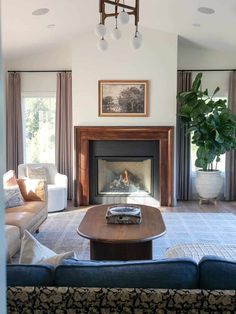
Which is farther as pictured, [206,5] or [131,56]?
[131,56]

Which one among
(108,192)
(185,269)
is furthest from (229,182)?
(185,269)

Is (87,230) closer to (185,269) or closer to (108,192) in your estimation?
(185,269)

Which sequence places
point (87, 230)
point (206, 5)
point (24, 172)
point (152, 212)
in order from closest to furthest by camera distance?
point (87, 230) < point (152, 212) < point (206, 5) < point (24, 172)

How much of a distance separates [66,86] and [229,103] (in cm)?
309

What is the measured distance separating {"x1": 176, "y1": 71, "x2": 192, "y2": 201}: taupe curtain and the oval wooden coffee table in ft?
11.7

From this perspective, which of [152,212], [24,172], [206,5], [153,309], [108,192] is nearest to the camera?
[153,309]

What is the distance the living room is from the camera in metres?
5.46

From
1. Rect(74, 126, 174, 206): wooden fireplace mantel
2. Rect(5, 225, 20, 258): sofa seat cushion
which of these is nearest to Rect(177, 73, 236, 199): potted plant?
Rect(74, 126, 174, 206): wooden fireplace mantel

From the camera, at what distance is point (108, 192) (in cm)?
679

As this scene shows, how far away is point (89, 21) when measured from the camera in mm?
5969

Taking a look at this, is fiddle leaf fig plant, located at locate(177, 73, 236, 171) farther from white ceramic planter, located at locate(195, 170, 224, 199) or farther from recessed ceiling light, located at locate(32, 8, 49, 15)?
recessed ceiling light, located at locate(32, 8, 49, 15)

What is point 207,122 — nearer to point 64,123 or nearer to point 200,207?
point 200,207

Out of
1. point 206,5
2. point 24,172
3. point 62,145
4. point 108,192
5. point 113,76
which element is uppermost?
point 206,5

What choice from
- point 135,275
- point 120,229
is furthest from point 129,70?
point 135,275
